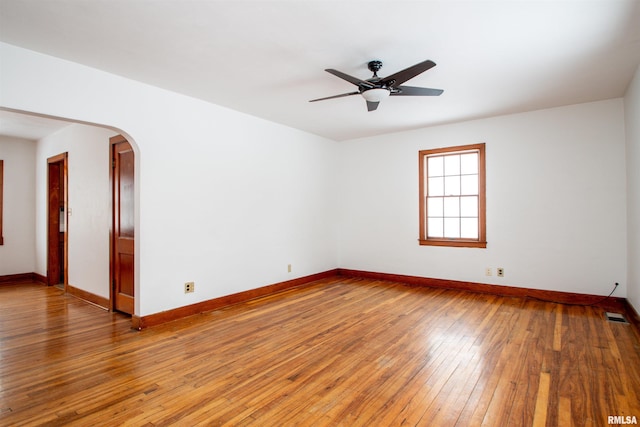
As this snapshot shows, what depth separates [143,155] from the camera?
3.69m

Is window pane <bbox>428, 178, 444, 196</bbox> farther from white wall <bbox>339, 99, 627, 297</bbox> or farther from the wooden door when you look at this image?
the wooden door

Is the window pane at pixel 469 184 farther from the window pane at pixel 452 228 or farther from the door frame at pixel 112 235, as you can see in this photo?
the door frame at pixel 112 235

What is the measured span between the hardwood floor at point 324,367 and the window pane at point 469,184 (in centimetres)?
195

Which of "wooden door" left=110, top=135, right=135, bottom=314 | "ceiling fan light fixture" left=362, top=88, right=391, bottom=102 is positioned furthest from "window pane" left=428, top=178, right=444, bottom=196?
"wooden door" left=110, top=135, right=135, bottom=314

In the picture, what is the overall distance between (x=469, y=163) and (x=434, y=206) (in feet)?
2.94

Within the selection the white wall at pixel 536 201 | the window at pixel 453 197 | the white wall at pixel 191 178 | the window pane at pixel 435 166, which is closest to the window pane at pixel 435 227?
the window at pixel 453 197

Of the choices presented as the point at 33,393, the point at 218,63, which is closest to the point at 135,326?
the point at 33,393

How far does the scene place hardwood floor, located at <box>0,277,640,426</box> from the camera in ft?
6.79

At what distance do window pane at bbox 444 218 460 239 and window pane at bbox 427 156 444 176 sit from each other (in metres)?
0.82

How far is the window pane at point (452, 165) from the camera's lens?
18.3ft

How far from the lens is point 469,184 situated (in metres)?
5.47

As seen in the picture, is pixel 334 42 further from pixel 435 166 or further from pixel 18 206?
pixel 18 206

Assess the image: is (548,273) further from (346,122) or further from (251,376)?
(251,376)

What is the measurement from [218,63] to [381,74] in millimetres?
1633
